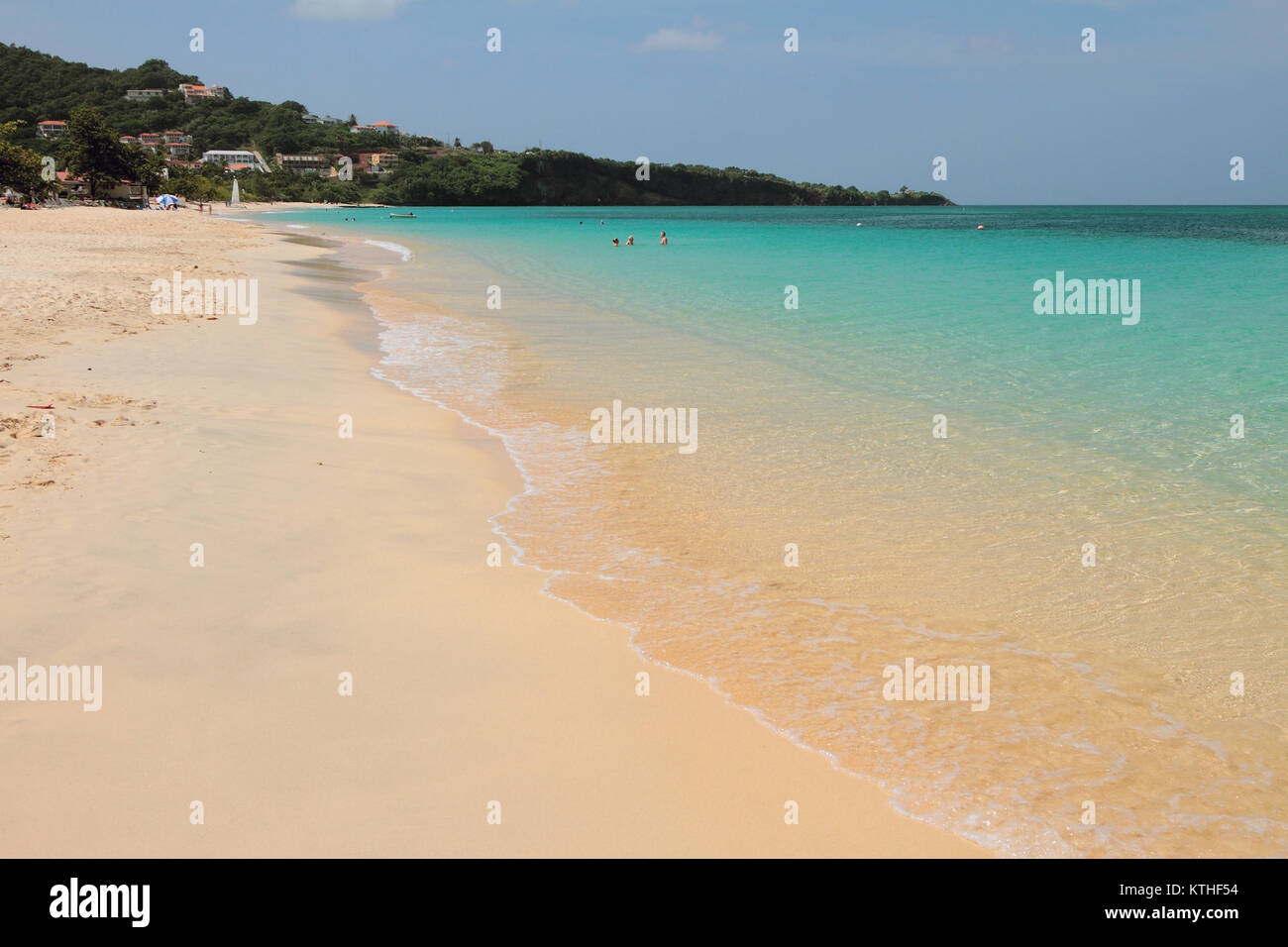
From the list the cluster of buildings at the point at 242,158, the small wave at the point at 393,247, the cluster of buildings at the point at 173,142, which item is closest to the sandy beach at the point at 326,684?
the small wave at the point at 393,247

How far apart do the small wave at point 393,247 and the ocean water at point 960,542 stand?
2454 cm

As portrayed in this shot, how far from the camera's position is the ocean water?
427 centimetres

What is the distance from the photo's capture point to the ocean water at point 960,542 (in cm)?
427

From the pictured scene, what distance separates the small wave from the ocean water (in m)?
24.5

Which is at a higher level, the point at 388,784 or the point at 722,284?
the point at 722,284

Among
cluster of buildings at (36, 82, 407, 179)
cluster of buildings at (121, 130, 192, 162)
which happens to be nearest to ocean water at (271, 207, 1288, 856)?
cluster of buildings at (36, 82, 407, 179)

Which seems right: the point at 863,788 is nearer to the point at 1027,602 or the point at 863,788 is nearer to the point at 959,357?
the point at 1027,602

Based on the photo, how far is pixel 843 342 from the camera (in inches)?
679

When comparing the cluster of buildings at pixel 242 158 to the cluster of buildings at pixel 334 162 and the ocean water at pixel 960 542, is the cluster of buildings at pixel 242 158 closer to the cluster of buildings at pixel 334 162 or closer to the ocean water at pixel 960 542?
the cluster of buildings at pixel 334 162

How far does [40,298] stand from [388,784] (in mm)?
16029

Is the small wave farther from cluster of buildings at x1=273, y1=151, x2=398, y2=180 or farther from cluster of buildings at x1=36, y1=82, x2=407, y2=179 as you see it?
cluster of buildings at x1=273, y1=151, x2=398, y2=180

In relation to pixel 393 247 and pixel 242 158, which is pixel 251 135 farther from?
pixel 393 247

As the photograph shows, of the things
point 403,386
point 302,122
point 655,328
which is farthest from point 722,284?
point 302,122
